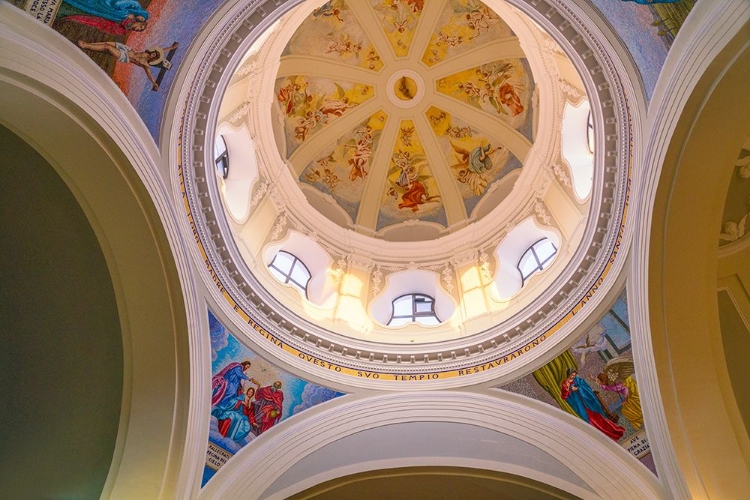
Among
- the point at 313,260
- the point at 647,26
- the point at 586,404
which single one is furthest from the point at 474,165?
the point at 647,26

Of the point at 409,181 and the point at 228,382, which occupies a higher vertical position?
the point at 409,181

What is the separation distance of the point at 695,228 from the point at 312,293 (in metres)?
7.51

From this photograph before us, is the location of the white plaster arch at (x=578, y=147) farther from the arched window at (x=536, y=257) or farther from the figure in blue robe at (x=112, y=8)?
the figure in blue robe at (x=112, y=8)

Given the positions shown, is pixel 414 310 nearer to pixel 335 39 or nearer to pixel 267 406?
pixel 267 406

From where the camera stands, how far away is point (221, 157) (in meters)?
12.6

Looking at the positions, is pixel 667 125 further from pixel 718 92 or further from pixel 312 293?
pixel 312 293

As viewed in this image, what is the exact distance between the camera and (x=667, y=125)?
7.17 metres

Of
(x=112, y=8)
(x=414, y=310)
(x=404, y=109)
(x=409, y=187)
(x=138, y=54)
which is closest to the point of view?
(x=112, y=8)

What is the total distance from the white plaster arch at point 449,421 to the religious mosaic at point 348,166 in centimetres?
629

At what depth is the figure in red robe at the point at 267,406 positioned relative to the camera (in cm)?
1009

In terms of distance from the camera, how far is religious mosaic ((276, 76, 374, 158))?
15.5 metres

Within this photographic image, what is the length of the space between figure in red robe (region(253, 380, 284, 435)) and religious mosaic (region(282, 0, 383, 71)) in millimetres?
7876

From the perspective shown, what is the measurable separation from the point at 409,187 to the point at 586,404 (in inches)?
323

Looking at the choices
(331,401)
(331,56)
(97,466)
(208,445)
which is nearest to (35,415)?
(97,466)
